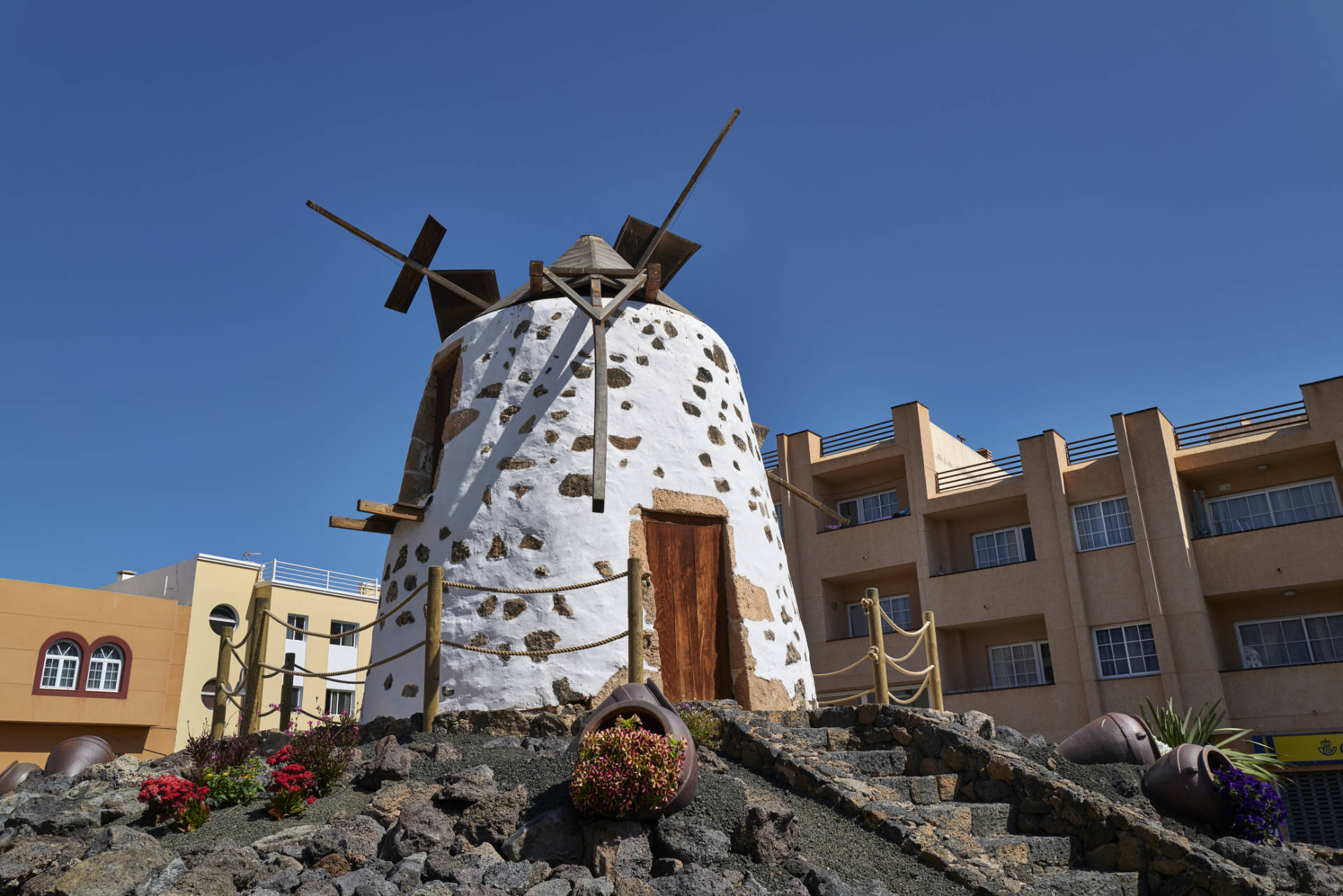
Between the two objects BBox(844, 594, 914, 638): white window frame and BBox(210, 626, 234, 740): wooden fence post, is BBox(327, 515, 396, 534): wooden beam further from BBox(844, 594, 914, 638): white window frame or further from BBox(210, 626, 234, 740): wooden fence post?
BBox(844, 594, 914, 638): white window frame

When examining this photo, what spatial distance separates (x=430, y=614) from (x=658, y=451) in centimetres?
305

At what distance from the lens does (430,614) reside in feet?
28.8

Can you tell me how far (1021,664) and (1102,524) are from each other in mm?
3879

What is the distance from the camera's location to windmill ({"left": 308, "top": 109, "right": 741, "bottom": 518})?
10.3m

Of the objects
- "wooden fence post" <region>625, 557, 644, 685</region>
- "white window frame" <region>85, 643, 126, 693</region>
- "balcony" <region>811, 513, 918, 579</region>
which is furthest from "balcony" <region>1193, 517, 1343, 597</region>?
"white window frame" <region>85, 643, 126, 693</region>

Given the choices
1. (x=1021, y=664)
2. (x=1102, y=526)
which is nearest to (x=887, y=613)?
(x=1021, y=664)

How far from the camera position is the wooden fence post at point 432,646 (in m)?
8.70

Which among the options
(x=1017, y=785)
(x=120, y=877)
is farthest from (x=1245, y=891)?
(x=120, y=877)

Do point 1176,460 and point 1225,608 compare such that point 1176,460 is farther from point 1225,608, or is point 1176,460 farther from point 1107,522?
point 1225,608

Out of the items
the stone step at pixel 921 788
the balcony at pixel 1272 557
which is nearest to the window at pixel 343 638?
the balcony at pixel 1272 557

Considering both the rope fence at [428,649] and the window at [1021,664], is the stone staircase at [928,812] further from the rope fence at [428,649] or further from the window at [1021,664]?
the window at [1021,664]

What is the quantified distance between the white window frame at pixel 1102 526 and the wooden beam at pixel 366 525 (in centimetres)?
1691

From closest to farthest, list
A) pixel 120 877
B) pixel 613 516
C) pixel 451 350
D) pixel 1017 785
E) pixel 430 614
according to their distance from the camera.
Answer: pixel 120 877, pixel 1017 785, pixel 430 614, pixel 613 516, pixel 451 350

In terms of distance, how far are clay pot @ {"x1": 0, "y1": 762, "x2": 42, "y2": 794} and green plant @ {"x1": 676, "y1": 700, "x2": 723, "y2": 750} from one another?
23.3 feet
